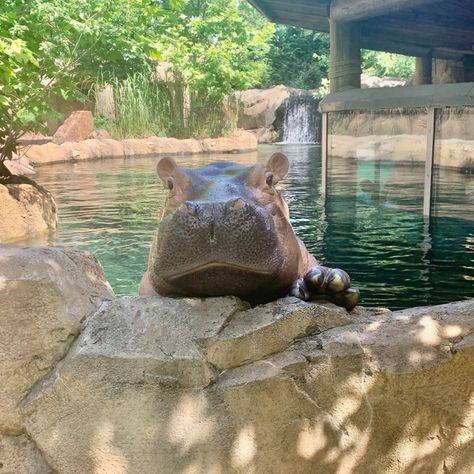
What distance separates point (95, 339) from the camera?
2225 mm

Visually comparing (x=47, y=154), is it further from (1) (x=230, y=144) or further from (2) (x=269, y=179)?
(2) (x=269, y=179)

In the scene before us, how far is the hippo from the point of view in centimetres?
209

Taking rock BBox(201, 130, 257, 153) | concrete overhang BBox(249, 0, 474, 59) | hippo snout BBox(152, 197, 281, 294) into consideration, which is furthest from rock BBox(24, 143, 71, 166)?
hippo snout BBox(152, 197, 281, 294)

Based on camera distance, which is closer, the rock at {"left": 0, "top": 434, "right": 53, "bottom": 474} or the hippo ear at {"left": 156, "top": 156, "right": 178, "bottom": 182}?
the rock at {"left": 0, "top": 434, "right": 53, "bottom": 474}

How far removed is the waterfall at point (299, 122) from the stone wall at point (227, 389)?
2357 cm

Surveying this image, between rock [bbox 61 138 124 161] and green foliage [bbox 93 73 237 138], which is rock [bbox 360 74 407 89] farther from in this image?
rock [bbox 61 138 124 161]

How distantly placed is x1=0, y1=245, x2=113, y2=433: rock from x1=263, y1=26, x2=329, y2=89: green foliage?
28.7 meters

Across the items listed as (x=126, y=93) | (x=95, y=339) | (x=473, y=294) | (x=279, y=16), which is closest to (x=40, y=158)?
(x=126, y=93)

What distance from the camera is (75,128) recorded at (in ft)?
65.8

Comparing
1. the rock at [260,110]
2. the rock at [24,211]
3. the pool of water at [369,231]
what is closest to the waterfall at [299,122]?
the rock at [260,110]

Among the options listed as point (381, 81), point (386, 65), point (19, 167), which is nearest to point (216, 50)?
point (381, 81)

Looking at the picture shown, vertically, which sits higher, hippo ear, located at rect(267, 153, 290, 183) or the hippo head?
hippo ear, located at rect(267, 153, 290, 183)

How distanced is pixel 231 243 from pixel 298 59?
2985 cm

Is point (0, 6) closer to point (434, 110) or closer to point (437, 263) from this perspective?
point (434, 110)
